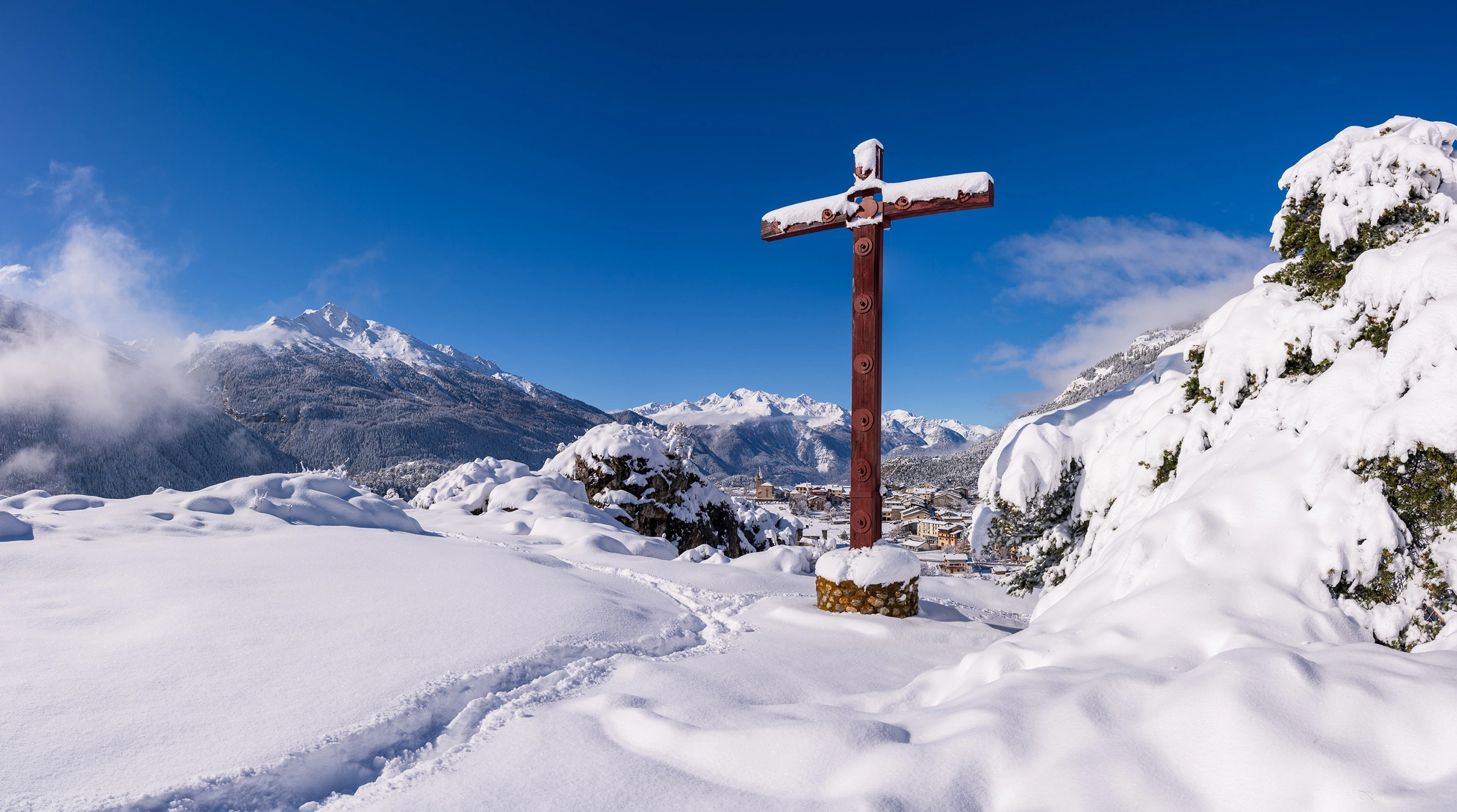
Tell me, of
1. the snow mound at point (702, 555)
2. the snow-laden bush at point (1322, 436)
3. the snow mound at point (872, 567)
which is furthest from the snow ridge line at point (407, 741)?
the snow mound at point (702, 555)

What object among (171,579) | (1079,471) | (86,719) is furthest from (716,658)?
(1079,471)

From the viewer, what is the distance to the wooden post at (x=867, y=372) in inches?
271

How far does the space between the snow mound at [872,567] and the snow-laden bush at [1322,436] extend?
4.28 ft

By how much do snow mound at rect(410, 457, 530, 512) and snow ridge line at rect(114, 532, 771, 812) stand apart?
14434 millimetres

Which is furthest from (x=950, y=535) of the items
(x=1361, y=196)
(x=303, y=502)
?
(x=1361, y=196)

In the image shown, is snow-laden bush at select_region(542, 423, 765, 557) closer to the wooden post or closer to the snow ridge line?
the wooden post

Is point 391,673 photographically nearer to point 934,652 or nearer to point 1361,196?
point 934,652

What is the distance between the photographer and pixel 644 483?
19250 millimetres

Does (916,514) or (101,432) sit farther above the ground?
(101,432)

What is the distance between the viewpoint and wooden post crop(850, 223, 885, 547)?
6.88m

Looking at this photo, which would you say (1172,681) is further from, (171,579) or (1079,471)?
(171,579)

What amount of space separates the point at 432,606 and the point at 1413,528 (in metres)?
6.39

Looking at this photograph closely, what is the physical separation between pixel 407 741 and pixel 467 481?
59.6 feet

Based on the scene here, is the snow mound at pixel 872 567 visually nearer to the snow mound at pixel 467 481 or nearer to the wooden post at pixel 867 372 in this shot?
the wooden post at pixel 867 372
